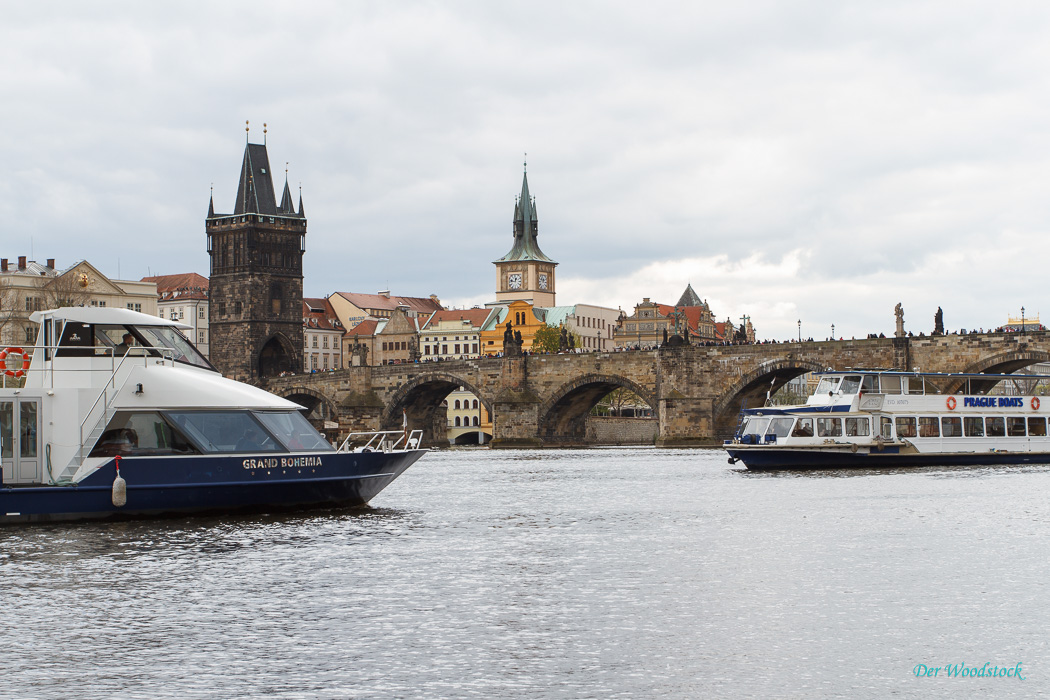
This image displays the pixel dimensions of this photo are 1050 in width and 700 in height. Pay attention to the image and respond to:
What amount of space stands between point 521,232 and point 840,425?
11331cm

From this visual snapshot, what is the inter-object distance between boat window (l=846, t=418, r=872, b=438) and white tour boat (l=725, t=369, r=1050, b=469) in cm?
3

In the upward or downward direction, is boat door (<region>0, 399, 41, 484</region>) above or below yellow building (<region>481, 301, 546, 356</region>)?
below

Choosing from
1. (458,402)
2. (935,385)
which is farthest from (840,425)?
(458,402)

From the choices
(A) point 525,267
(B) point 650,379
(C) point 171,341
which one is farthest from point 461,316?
(C) point 171,341

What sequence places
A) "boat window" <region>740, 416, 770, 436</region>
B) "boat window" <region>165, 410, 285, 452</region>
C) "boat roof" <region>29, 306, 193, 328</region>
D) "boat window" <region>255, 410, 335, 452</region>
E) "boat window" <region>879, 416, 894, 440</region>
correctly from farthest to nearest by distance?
"boat window" <region>879, 416, 894, 440</region> < "boat window" <region>740, 416, 770, 436</region> < "boat window" <region>255, 410, 335, 452</region> < "boat roof" <region>29, 306, 193, 328</region> < "boat window" <region>165, 410, 285, 452</region>

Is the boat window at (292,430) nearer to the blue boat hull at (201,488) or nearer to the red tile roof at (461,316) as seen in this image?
the blue boat hull at (201,488)

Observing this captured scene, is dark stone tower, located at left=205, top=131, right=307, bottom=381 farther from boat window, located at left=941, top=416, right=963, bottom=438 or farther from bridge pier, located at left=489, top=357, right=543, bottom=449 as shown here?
boat window, located at left=941, top=416, right=963, bottom=438

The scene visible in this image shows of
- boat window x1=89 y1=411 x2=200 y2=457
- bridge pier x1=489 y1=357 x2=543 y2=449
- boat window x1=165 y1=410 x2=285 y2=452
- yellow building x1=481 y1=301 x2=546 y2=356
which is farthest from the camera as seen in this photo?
yellow building x1=481 y1=301 x2=546 y2=356

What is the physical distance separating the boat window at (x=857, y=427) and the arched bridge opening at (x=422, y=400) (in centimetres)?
3896

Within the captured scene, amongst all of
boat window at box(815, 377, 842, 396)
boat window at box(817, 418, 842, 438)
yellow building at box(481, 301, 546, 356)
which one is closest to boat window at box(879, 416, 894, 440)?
boat window at box(817, 418, 842, 438)

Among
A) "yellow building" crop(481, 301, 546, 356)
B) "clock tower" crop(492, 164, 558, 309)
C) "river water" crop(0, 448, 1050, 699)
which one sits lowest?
"river water" crop(0, 448, 1050, 699)

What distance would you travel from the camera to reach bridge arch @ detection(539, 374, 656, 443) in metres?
75.4

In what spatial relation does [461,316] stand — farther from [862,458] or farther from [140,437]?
[140,437]

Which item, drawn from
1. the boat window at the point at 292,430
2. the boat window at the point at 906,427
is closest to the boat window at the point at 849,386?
the boat window at the point at 906,427
